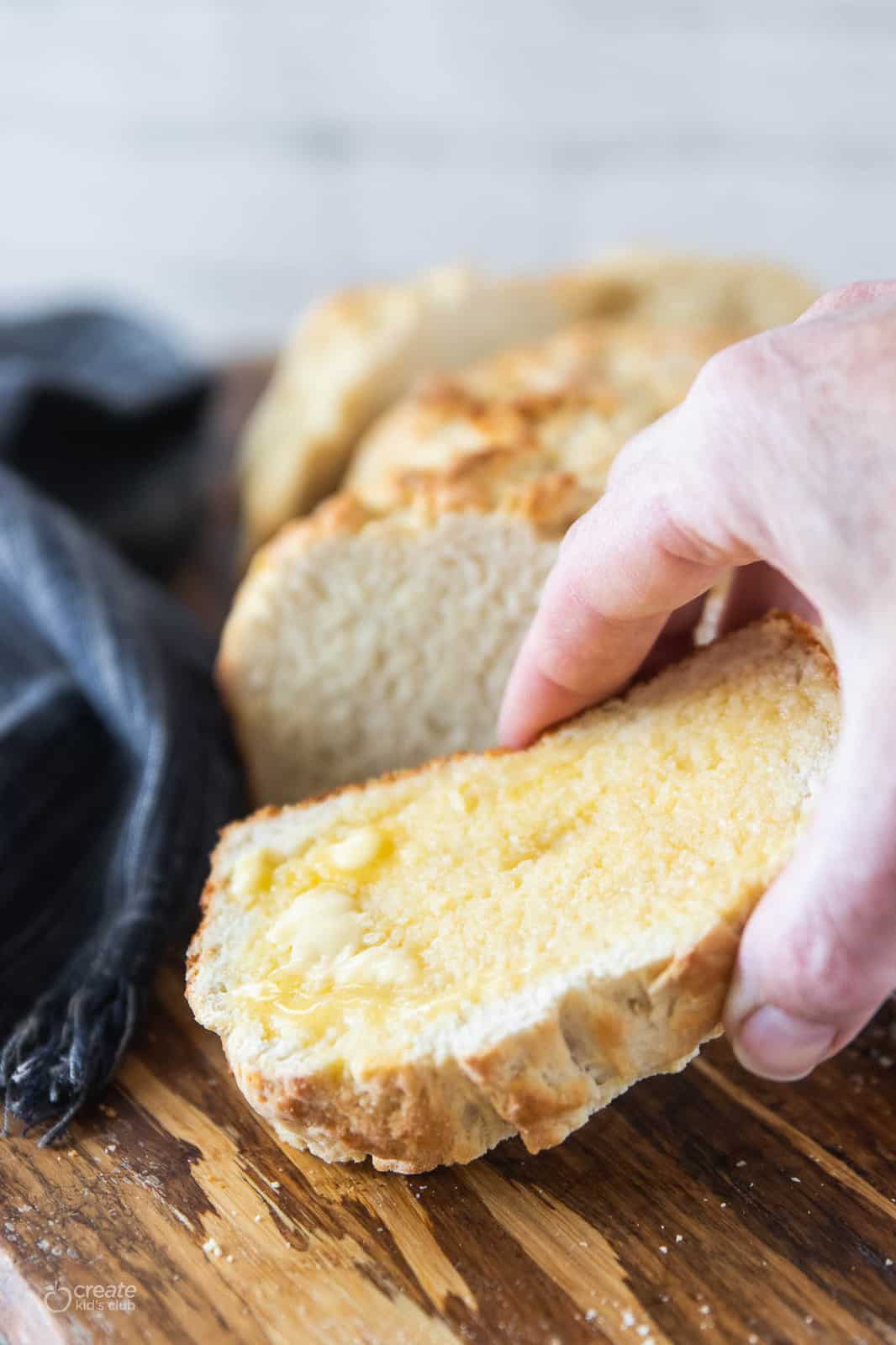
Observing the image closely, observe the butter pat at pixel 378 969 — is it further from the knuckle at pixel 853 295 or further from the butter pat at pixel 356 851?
the knuckle at pixel 853 295

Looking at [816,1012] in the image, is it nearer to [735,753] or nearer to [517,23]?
[735,753]

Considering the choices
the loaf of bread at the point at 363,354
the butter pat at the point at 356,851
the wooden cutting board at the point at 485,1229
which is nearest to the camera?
the wooden cutting board at the point at 485,1229

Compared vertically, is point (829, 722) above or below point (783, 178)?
above

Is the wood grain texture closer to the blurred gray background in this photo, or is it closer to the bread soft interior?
the bread soft interior

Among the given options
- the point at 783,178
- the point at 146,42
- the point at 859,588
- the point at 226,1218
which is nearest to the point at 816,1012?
the point at 859,588

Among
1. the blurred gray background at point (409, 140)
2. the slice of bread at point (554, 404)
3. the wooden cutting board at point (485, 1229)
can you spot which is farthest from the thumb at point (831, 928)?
the blurred gray background at point (409, 140)
